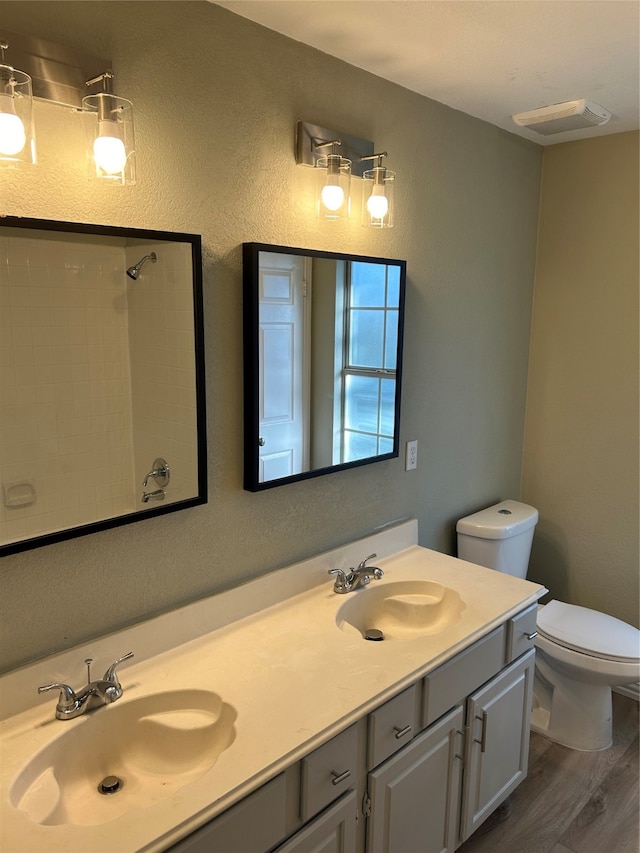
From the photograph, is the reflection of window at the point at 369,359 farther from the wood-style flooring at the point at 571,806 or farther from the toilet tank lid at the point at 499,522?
the wood-style flooring at the point at 571,806

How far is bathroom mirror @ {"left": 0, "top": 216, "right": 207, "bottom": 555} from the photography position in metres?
1.35

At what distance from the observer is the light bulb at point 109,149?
4.43 feet

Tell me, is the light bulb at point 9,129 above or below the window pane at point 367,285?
above

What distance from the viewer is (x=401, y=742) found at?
1641 millimetres

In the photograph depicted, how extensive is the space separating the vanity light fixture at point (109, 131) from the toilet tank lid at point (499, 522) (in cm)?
186

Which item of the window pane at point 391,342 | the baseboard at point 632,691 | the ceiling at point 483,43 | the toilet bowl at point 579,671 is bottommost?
the baseboard at point 632,691

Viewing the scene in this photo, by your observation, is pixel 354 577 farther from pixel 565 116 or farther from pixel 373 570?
pixel 565 116

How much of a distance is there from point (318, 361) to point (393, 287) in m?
0.42

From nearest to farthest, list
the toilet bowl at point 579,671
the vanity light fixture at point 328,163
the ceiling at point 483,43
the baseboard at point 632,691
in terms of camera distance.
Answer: the ceiling at point 483,43
the vanity light fixture at point 328,163
the toilet bowl at point 579,671
the baseboard at point 632,691

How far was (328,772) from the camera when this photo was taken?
4.69ft

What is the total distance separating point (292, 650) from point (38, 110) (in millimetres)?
1375

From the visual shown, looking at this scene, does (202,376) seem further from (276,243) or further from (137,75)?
(137,75)

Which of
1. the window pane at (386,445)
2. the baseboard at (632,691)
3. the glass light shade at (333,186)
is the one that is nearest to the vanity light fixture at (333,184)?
the glass light shade at (333,186)

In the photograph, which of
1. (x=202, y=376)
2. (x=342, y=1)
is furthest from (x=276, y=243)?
(x=342, y=1)
